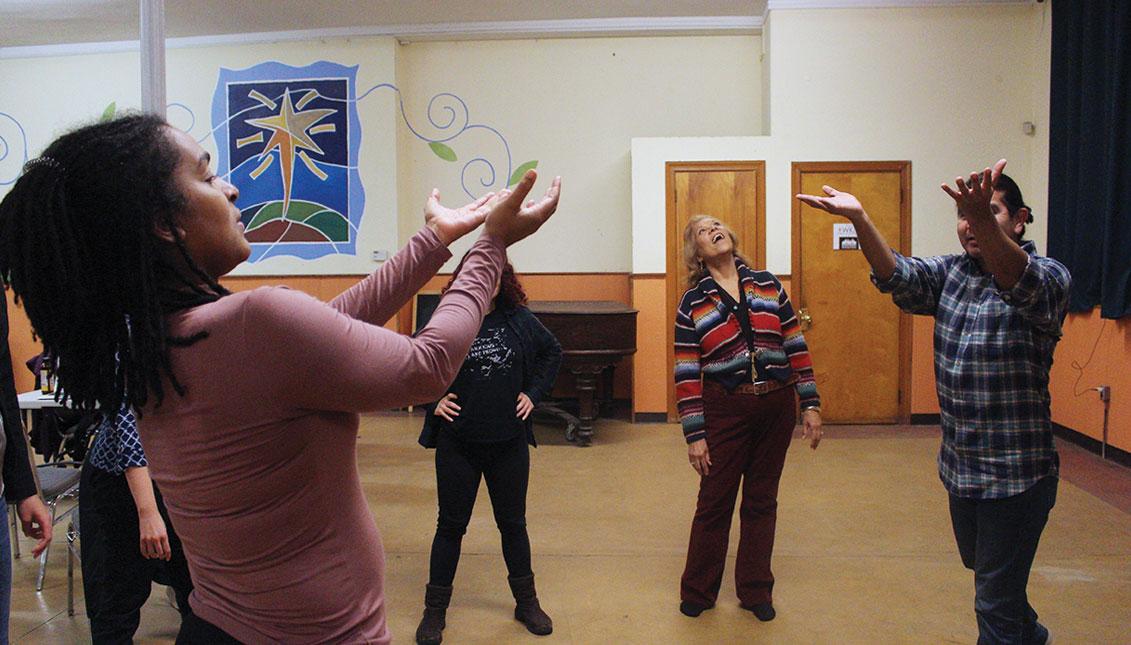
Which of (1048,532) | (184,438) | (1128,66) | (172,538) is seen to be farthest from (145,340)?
(1128,66)

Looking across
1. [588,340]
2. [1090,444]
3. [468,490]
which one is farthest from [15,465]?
[1090,444]

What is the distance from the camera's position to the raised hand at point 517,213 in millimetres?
1071

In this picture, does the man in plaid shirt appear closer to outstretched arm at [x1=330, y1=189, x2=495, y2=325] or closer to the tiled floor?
the tiled floor

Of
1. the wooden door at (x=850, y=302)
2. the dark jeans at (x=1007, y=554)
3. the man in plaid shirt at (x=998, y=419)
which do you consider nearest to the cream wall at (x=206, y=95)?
the wooden door at (x=850, y=302)

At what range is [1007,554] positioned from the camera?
2.17m

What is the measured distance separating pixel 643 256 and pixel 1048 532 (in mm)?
3846

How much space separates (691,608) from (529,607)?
24.4 inches

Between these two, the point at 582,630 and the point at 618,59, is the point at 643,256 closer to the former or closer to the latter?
the point at 618,59

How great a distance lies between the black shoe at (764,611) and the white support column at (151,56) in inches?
114

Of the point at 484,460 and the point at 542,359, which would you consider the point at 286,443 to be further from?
the point at 542,359

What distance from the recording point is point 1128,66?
17.1ft

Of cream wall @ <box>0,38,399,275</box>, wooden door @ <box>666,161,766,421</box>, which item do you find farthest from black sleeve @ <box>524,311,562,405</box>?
cream wall @ <box>0,38,399,275</box>

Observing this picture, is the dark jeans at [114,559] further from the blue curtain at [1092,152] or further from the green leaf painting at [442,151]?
the green leaf painting at [442,151]

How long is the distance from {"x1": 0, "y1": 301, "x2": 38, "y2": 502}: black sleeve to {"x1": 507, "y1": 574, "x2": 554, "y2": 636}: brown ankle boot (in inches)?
66.7
